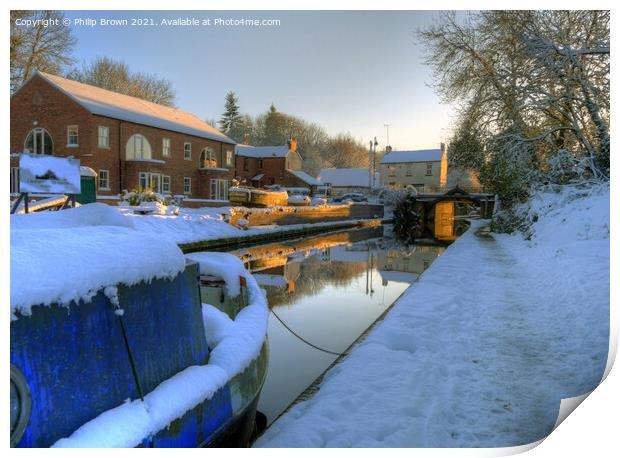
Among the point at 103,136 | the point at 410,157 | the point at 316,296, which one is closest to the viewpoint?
the point at 316,296

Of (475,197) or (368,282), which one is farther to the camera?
(475,197)

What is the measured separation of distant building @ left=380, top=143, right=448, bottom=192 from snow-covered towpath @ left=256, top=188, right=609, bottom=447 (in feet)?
106

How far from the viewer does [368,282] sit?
11062 millimetres

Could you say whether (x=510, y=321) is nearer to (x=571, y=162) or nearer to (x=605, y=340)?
(x=605, y=340)

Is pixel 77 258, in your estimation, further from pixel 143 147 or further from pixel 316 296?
pixel 143 147

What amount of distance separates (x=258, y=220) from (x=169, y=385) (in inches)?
721

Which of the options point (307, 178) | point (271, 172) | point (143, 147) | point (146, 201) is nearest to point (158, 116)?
point (146, 201)

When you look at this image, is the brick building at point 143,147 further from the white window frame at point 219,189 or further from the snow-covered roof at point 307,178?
the snow-covered roof at point 307,178

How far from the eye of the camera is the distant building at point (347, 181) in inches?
1839

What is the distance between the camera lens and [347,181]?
1918 inches

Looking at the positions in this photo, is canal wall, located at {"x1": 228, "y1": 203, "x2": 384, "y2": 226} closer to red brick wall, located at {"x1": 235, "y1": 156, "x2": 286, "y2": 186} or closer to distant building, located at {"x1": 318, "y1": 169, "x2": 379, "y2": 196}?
red brick wall, located at {"x1": 235, "y1": 156, "x2": 286, "y2": 186}

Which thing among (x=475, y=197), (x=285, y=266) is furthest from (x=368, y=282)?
(x=475, y=197)

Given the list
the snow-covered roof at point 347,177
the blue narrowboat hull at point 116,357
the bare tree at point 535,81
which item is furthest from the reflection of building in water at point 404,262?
the snow-covered roof at point 347,177

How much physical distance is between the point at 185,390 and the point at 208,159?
22.2 m
